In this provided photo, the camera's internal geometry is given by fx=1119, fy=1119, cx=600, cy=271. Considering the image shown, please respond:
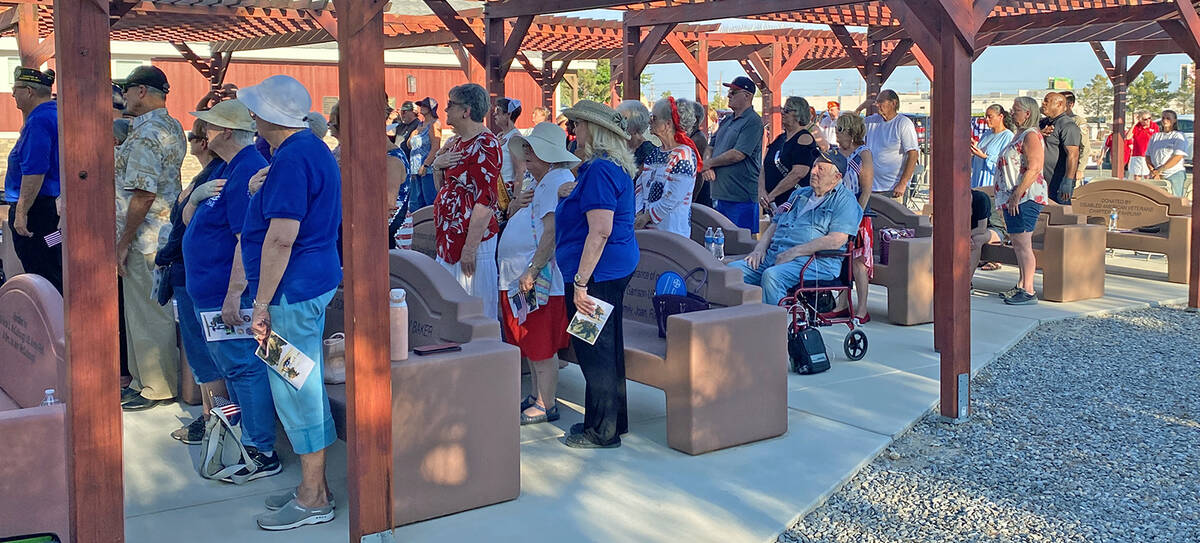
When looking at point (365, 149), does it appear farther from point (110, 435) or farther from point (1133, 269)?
point (1133, 269)

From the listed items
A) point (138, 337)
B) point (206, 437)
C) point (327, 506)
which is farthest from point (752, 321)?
point (138, 337)

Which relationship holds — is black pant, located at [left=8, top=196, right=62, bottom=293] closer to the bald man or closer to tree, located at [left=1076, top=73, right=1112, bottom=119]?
the bald man

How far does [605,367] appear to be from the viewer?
5156 mm

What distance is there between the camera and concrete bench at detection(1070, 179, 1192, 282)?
417 inches

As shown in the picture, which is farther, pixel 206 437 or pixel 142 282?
pixel 142 282

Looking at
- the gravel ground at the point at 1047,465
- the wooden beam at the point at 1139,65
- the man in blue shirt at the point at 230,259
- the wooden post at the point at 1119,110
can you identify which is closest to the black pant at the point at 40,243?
the man in blue shirt at the point at 230,259

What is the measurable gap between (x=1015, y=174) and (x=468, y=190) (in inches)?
218

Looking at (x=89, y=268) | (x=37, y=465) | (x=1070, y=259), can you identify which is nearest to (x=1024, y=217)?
(x=1070, y=259)

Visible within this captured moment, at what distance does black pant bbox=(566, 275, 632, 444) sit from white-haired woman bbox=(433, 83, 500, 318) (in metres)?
0.76

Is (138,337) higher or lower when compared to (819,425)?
higher

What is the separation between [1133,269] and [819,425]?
761cm

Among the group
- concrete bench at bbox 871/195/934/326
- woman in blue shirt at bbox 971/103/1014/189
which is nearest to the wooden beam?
woman in blue shirt at bbox 971/103/1014/189

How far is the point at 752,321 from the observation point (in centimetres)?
526

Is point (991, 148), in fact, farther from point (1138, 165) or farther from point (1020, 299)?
point (1138, 165)
